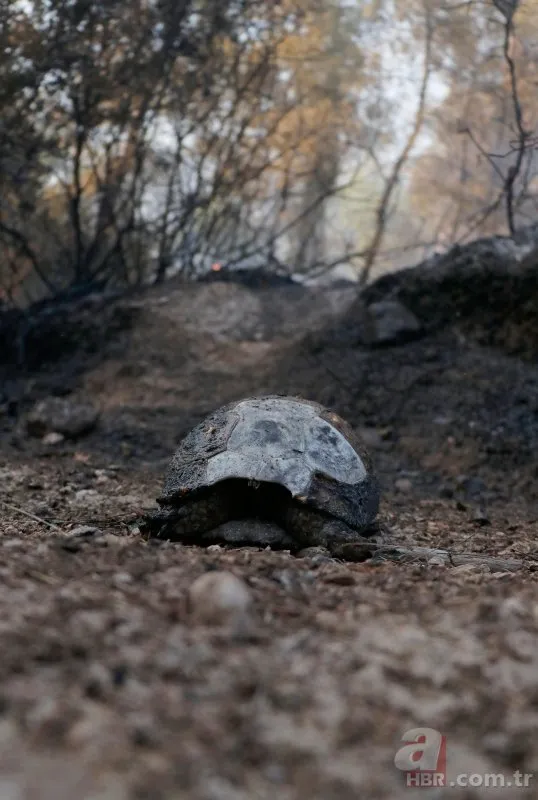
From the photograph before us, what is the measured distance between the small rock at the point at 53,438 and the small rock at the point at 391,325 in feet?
9.33

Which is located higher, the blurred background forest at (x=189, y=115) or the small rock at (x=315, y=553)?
the blurred background forest at (x=189, y=115)

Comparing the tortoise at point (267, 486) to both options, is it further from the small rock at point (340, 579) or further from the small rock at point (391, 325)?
the small rock at point (391, 325)

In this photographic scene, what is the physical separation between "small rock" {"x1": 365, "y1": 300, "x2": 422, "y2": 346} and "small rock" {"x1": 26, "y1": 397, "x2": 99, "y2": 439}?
257 centimetres

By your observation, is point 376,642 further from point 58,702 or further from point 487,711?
point 58,702

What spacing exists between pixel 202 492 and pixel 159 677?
5.70ft

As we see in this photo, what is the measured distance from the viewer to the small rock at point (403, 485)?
530 cm

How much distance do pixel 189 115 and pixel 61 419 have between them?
→ 14.1ft

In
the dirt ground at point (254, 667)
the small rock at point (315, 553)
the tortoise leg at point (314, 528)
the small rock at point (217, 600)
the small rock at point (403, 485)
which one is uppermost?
the small rock at point (217, 600)

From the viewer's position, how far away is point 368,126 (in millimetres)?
12461

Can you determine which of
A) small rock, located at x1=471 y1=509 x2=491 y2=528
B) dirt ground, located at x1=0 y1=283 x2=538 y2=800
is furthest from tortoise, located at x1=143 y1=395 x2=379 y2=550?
small rock, located at x1=471 y1=509 x2=491 y2=528

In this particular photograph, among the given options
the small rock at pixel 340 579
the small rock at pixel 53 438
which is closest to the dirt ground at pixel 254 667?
the small rock at pixel 340 579

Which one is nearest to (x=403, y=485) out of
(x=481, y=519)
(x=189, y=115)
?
(x=481, y=519)

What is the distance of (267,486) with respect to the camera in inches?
127

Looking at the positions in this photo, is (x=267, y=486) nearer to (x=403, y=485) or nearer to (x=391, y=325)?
(x=403, y=485)
